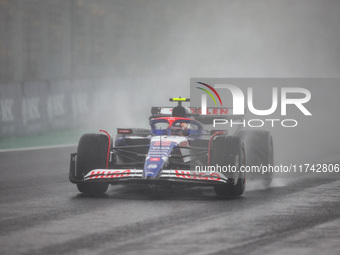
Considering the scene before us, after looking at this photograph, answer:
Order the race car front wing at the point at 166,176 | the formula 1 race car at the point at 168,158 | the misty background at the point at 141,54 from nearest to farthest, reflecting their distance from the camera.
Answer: the race car front wing at the point at 166,176
the formula 1 race car at the point at 168,158
the misty background at the point at 141,54

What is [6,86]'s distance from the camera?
64.4 feet

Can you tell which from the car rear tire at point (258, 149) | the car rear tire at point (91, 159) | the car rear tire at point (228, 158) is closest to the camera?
the car rear tire at point (228, 158)

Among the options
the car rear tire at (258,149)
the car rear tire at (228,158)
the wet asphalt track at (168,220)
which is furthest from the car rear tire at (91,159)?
the car rear tire at (258,149)

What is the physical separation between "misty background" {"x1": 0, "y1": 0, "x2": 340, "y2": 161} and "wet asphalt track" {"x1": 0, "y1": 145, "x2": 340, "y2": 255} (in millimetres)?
5799

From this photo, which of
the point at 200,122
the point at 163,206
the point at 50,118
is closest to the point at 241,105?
Result: the point at 200,122

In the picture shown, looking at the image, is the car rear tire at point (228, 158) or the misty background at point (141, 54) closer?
the car rear tire at point (228, 158)

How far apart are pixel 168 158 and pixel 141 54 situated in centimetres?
2153

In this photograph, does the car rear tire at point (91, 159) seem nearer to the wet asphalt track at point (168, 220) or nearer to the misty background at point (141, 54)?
the wet asphalt track at point (168, 220)

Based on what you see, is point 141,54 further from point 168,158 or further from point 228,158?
point 228,158

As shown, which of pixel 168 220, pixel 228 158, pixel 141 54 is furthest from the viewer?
pixel 141 54

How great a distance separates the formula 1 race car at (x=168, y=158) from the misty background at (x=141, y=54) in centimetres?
484

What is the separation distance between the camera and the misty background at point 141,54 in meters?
20.9

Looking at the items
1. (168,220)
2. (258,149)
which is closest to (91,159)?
(168,220)

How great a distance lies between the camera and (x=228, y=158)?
1077 centimetres
